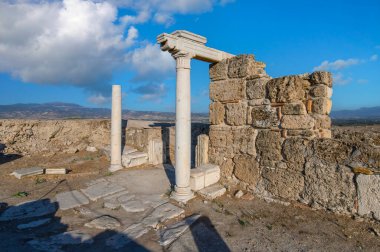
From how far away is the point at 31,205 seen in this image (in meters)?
6.00

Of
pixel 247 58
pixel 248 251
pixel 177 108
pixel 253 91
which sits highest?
pixel 247 58

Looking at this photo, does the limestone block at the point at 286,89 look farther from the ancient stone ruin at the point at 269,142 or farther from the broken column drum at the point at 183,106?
the broken column drum at the point at 183,106

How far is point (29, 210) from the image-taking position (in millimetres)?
5703

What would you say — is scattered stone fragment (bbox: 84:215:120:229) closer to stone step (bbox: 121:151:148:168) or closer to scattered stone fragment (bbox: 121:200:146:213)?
scattered stone fragment (bbox: 121:200:146:213)

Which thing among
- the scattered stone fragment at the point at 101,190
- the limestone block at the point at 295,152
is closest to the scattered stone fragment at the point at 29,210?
the scattered stone fragment at the point at 101,190

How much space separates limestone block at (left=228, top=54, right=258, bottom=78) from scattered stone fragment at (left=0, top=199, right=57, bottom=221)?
5.51 metres

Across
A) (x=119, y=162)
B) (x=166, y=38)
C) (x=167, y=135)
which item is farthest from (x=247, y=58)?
(x=119, y=162)

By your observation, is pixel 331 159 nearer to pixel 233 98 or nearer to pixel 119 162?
pixel 233 98

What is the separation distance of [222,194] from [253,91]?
276 centimetres

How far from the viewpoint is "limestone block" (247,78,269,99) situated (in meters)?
6.21

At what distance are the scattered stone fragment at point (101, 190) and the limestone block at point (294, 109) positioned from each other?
4.74m

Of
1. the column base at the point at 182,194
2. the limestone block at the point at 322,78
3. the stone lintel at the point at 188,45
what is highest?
the stone lintel at the point at 188,45

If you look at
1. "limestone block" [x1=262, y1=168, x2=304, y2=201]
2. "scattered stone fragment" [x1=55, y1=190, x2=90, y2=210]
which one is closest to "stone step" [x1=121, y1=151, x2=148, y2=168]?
"scattered stone fragment" [x1=55, y1=190, x2=90, y2=210]

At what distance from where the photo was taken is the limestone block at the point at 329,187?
15.9 ft
